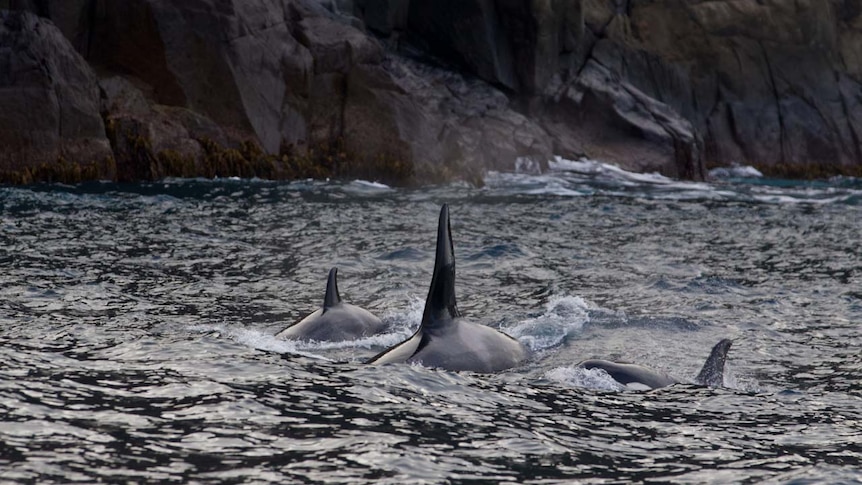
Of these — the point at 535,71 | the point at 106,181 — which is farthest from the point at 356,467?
the point at 535,71

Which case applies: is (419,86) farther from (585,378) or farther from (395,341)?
(585,378)

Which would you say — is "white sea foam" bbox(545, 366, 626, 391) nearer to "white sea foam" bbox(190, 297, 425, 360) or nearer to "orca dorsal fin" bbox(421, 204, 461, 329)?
"orca dorsal fin" bbox(421, 204, 461, 329)

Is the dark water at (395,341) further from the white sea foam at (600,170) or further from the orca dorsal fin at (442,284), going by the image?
the white sea foam at (600,170)

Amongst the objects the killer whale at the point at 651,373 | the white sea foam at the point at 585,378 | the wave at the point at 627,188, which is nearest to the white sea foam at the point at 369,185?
the wave at the point at 627,188

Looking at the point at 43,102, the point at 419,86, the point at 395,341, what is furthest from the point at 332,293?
the point at 419,86

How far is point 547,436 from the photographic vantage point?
6480 mm

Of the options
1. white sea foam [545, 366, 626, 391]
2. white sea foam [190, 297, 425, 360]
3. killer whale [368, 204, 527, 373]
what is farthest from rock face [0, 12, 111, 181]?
white sea foam [545, 366, 626, 391]

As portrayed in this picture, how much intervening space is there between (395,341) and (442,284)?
1.78 m

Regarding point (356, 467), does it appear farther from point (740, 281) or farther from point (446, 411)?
point (740, 281)

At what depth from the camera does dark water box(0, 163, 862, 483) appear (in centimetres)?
586

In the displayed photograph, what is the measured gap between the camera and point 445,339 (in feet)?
27.2

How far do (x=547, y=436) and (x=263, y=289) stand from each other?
20.5ft

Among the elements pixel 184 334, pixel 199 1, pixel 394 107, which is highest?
pixel 199 1

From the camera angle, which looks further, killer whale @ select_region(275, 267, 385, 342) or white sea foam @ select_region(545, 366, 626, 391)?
killer whale @ select_region(275, 267, 385, 342)
